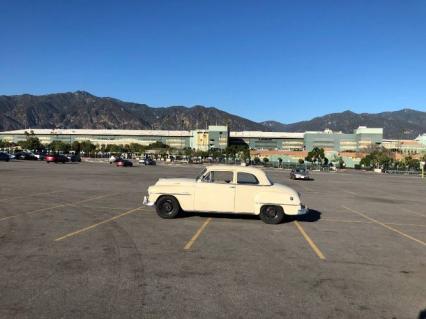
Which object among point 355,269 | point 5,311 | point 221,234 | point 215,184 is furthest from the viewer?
point 215,184

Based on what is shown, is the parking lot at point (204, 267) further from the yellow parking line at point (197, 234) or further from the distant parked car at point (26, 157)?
the distant parked car at point (26, 157)

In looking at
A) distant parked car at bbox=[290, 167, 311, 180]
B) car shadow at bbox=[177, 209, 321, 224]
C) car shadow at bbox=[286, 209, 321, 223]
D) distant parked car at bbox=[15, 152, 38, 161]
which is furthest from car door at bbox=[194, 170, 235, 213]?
distant parked car at bbox=[15, 152, 38, 161]

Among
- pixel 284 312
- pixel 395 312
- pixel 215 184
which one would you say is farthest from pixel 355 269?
pixel 215 184

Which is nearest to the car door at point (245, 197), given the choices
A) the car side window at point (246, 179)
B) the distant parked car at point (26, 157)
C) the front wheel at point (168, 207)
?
the car side window at point (246, 179)

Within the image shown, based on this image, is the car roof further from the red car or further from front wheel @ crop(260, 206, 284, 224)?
the red car

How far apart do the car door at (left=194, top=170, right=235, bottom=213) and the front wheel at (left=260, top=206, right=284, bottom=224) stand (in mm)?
989

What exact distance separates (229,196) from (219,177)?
694 mm

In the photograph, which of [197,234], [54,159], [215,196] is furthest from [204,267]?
[54,159]

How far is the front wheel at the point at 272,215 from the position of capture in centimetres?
1370

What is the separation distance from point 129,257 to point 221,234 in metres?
3.36

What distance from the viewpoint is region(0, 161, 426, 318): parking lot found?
250 inches

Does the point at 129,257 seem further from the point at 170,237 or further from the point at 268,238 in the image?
the point at 268,238

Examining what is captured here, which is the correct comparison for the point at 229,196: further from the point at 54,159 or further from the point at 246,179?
the point at 54,159

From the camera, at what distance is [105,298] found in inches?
257
